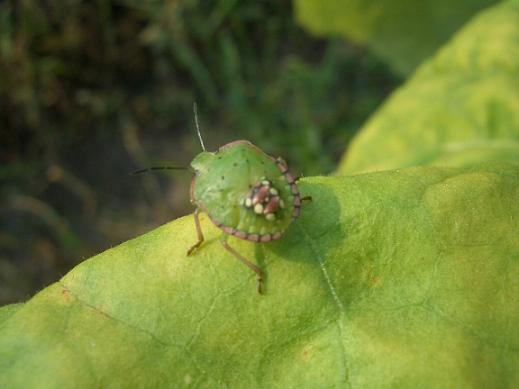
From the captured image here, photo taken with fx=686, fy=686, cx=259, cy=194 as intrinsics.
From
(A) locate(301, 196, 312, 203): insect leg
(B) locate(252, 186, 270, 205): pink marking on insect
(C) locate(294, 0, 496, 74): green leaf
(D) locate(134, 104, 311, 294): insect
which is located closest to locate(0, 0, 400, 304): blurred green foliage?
(C) locate(294, 0, 496, 74): green leaf

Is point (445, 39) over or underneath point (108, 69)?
underneath

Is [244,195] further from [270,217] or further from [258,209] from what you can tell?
[270,217]

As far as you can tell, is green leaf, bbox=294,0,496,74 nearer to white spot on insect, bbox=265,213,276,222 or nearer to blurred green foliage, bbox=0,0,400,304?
blurred green foliage, bbox=0,0,400,304

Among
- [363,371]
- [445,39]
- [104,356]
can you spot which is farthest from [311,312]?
[445,39]

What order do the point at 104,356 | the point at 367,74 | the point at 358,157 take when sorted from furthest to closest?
the point at 367,74, the point at 358,157, the point at 104,356

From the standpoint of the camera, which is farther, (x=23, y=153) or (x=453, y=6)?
(x=23, y=153)

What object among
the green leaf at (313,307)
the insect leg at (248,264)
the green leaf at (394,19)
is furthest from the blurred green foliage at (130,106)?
the insect leg at (248,264)

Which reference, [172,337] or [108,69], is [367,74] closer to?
[108,69]

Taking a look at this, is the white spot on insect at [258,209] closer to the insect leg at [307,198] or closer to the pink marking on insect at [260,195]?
the pink marking on insect at [260,195]

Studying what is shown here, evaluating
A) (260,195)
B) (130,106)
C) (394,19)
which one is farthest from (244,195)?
(130,106)
